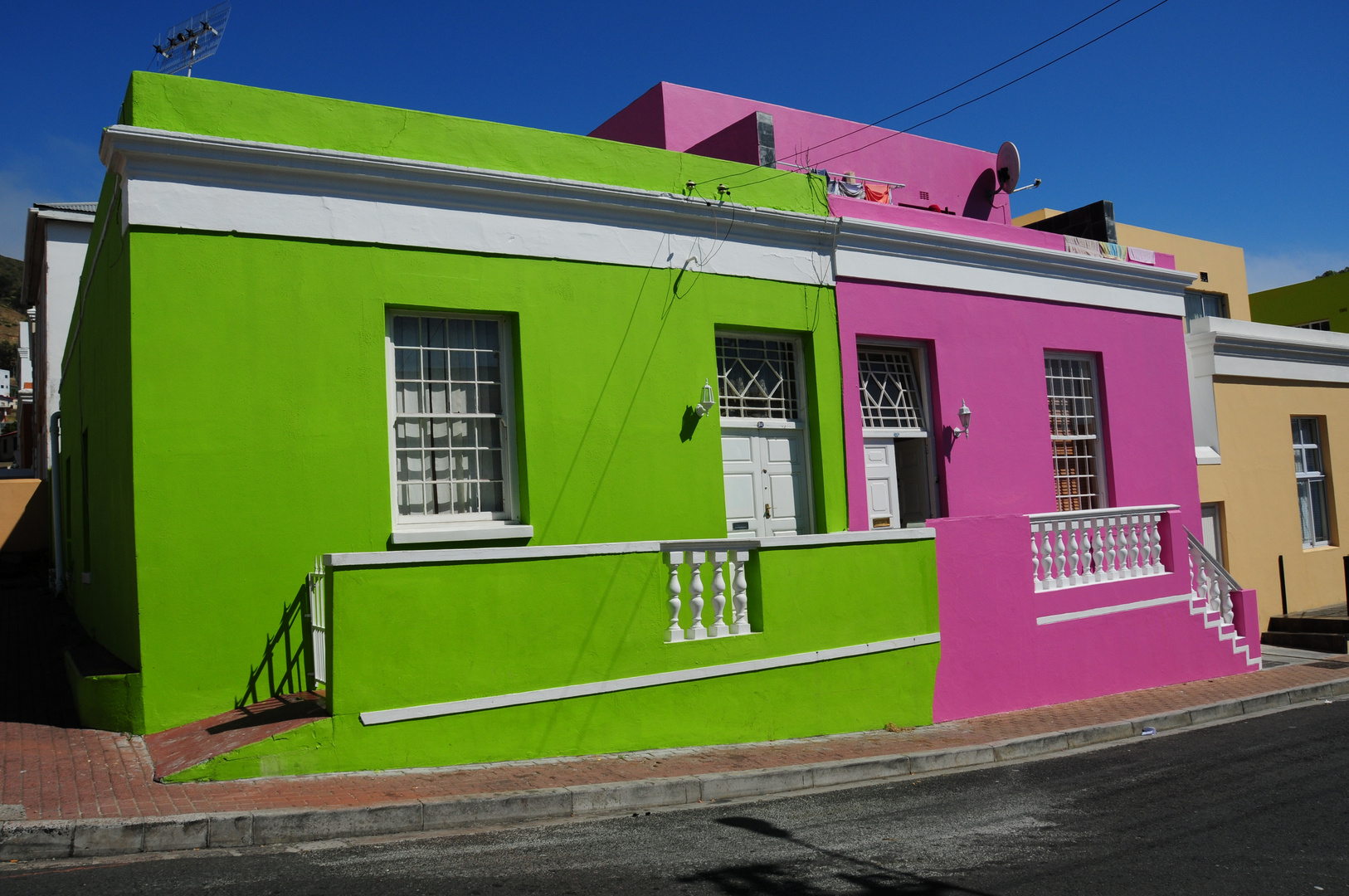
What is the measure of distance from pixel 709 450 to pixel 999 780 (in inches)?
161

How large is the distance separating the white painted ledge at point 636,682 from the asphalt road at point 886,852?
1.20 m

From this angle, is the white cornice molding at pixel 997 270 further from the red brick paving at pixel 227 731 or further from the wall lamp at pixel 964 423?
the red brick paving at pixel 227 731

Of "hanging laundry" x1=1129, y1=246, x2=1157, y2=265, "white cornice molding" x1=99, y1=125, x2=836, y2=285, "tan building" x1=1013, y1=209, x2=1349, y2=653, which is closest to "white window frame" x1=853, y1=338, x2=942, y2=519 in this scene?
"white cornice molding" x1=99, y1=125, x2=836, y2=285

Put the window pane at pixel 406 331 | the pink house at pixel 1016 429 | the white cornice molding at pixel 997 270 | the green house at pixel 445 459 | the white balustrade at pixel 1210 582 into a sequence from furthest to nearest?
the white balustrade at pixel 1210 582 < the white cornice molding at pixel 997 270 < the pink house at pixel 1016 429 < the window pane at pixel 406 331 < the green house at pixel 445 459

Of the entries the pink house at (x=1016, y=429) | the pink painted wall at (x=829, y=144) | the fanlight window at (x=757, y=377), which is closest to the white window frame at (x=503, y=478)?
the fanlight window at (x=757, y=377)

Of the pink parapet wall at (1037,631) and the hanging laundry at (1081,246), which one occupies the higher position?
the hanging laundry at (1081,246)

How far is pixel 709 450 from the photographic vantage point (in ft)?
32.3

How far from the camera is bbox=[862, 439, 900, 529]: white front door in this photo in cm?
1137

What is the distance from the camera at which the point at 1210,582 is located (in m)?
12.5

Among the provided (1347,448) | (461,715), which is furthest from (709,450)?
(1347,448)

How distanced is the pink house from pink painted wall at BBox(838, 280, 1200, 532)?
3 cm

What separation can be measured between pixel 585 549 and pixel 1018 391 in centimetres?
731

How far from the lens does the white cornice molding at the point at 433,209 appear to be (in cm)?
739

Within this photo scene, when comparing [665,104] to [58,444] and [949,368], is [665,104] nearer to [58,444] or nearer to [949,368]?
[949,368]
